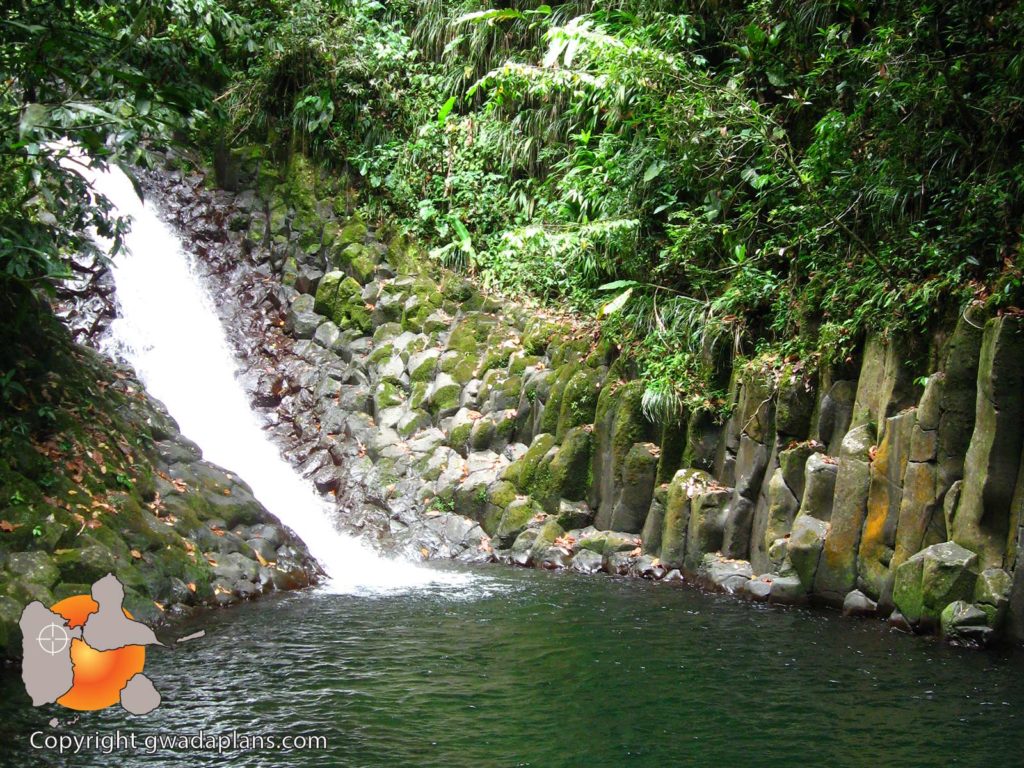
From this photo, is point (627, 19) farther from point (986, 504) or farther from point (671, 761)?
point (671, 761)

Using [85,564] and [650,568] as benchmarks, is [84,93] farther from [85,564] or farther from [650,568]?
[650,568]

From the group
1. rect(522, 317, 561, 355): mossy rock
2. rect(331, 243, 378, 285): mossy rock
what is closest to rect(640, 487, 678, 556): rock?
rect(522, 317, 561, 355): mossy rock

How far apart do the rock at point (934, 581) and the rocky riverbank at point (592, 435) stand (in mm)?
17

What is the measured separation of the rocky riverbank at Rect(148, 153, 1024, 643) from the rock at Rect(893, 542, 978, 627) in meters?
0.02

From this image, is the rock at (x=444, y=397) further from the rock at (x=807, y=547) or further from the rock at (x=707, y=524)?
the rock at (x=807, y=547)

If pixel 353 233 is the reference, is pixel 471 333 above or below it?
below

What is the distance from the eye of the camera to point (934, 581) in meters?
7.30

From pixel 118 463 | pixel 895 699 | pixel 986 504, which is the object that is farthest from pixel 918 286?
pixel 118 463

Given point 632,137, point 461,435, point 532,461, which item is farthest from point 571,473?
point 632,137

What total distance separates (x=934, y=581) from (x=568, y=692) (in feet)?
10.9

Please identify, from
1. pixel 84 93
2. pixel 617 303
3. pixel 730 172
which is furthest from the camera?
pixel 617 303

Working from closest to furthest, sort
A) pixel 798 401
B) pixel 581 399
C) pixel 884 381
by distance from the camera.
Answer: pixel 884 381 < pixel 798 401 < pixel 581 399

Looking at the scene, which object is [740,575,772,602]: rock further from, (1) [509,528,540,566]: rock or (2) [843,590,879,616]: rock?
(1) [509,528,540,566]: rock

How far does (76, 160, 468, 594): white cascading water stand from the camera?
11750mm
